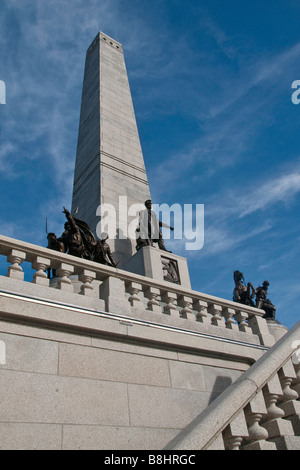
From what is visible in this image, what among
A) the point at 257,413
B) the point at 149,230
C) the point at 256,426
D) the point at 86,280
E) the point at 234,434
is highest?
the point at 149,230

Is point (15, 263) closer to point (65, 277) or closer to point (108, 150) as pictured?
point (65, 277)

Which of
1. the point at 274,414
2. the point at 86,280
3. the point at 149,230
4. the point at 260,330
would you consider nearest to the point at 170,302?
the point at 86,280

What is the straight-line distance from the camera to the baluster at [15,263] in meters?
7.50

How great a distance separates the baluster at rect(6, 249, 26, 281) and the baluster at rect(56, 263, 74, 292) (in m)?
0.75

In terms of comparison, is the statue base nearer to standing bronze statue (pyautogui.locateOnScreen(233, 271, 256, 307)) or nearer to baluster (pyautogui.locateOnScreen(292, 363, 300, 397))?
standing bronze statue (pyautogui.locateOnScreen(233, 271, 256, 307))

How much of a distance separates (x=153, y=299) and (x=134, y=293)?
473mm

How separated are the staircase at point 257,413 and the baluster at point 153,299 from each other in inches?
112

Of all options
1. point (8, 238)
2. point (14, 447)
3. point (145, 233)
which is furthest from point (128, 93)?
point (14, 447)

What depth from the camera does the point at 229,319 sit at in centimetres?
1038

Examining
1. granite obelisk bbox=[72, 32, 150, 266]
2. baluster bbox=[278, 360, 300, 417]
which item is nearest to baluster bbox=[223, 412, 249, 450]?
baluster bbox=[278, 360, 300, 417]

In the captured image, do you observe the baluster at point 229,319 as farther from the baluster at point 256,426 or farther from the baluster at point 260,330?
the baluster at point 256,426

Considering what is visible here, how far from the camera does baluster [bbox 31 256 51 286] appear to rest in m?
7.75

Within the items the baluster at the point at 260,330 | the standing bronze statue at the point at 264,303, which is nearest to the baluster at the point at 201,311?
the baluster at the point at 260,330

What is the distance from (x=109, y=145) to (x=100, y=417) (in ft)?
46.0
